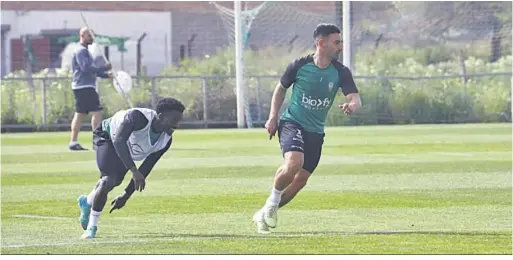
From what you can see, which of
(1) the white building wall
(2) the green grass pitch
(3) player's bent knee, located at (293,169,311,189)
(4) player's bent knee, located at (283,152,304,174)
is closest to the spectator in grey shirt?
(2) the green grass pitch

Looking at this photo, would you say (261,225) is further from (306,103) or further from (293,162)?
(306,103)

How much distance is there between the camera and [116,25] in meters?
47.4

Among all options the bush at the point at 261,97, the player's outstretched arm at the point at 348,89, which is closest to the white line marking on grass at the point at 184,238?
the player's outstretched arm at the point at 348,89

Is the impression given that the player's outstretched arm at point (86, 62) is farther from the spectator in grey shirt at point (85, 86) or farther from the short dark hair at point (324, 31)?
the short dark hair at point (324, 31)

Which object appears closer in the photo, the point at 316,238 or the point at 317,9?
the point at 316,238

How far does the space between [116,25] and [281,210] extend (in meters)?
34.4

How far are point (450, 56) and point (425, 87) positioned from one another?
5.62 m

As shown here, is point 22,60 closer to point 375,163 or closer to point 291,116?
point 375,163

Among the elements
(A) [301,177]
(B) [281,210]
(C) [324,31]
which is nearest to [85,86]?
(B) [281,210]

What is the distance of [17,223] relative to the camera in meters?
12.5

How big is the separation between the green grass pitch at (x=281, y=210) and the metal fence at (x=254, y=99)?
8279mm

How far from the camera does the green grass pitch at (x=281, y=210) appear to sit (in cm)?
1073

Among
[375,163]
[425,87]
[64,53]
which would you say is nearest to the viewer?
[375,163]

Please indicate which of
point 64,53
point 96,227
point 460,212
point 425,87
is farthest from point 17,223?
point 64,53
